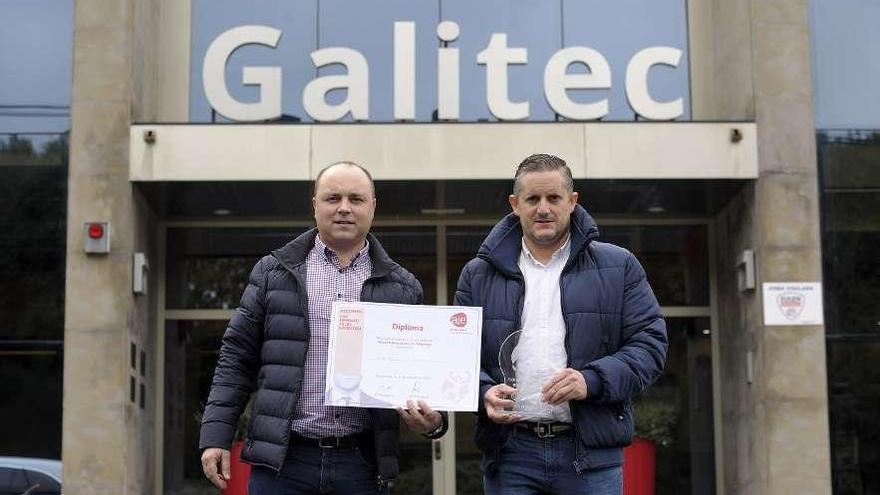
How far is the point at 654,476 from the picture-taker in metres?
12.1

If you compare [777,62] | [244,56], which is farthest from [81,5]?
[777,62]

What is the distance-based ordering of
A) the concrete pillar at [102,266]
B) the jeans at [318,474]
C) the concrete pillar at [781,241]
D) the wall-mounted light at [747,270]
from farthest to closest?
the wall-mounted light at [747,270] → the concrete pillar at [781,241] → the concrete pillar at [102,266] → the jeans at [318,474]

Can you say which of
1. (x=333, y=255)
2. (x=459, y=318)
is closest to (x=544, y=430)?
(x=459, y=318)

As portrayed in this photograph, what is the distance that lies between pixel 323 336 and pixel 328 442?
1.21 feet

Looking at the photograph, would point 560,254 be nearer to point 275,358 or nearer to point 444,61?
point 275,358

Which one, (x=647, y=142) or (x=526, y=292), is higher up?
(x=647, y=142)

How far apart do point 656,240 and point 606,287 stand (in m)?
7.92

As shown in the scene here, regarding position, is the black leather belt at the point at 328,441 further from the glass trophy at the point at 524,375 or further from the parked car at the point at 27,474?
the parked car at the point at 27,474

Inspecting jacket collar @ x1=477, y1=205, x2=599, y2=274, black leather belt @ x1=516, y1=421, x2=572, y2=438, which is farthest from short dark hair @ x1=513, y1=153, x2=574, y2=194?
black leather belt @ x1=516, y1=421, x2=572, y2=438

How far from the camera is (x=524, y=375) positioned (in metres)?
4.55

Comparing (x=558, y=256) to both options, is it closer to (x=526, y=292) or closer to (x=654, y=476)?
(x=526, y=292)

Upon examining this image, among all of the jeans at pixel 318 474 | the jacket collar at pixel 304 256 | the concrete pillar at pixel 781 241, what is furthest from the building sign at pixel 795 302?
the jeans at pixel 318 474

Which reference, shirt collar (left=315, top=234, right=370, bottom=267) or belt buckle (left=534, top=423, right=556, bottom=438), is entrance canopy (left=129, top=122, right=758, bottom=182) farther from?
belt buckle (left=534, top=423, right=556, bottom=438)

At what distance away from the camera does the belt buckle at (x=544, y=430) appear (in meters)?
4.52
